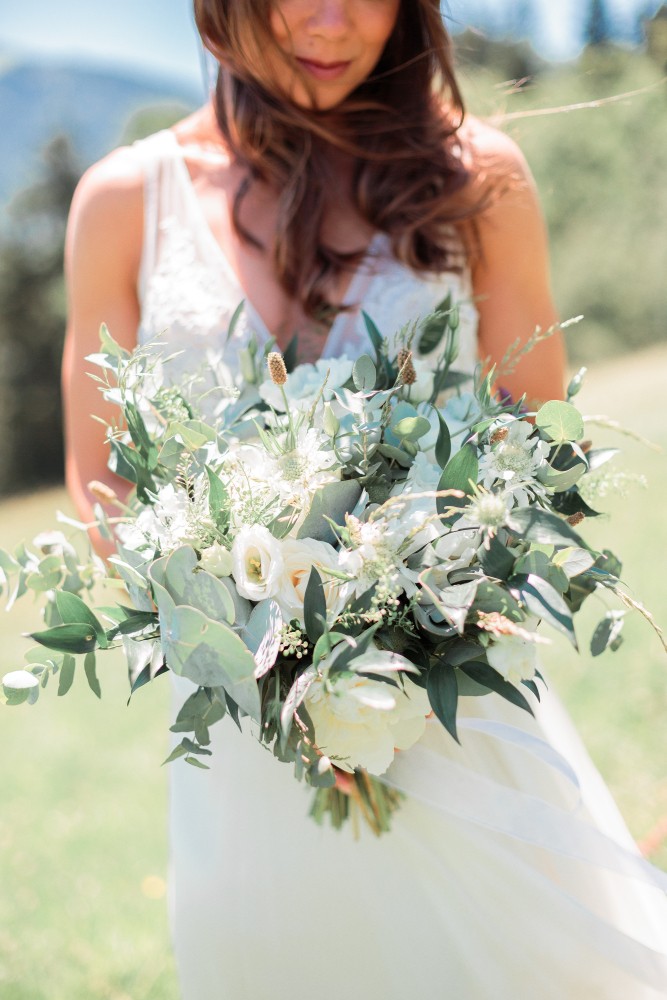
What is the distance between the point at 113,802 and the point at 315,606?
3.05 meters

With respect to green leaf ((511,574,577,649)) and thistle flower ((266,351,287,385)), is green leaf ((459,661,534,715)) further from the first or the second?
thistle flower ((266,351,287,385))

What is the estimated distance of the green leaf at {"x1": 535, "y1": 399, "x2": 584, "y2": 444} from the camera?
4.04 feet

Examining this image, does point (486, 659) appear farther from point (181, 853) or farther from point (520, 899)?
point (181, 853)

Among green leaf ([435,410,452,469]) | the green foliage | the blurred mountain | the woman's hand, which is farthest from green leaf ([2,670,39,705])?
the blurred mountain

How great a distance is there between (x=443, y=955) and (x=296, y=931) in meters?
0.29

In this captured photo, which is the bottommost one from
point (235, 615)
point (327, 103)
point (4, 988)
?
point (4, 988)

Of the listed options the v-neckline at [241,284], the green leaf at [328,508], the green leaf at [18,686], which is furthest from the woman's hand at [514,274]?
the green leaf at [18,686]

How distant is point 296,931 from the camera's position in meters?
1.78

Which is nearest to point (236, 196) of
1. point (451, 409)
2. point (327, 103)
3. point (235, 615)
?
point (327, 103)

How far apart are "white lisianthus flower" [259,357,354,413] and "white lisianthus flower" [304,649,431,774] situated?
46cm

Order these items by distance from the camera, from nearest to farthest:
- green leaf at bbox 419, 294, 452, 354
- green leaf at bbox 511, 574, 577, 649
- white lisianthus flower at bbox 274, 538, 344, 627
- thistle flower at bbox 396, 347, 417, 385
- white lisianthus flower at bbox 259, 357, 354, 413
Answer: green leaf at bbox 511, 574, 577, 649 < white lisianthus flower at bbox 274, 538, 344, 627 < thistle flower at bbox 396, 347, 417, 385 < white lisianthus flower at bbox 259, 357, 354, 413 < green leaf at bbox 419, 294, 452, 354

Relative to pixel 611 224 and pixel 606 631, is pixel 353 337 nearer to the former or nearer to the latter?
pixel 606 631

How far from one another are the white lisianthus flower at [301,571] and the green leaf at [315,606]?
3 centimetres

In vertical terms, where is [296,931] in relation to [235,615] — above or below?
below
